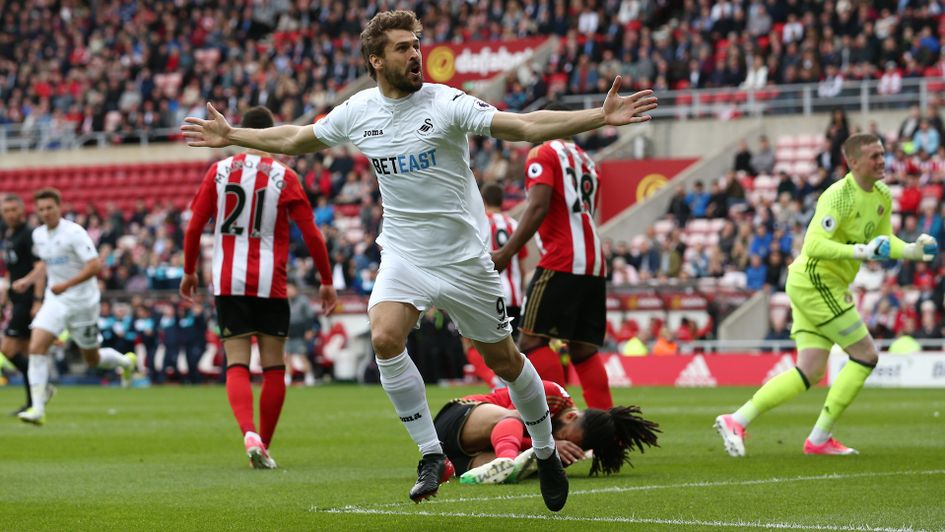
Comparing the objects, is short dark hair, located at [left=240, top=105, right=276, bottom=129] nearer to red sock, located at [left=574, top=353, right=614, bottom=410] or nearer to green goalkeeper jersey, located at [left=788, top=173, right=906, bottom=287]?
red sock, located at [left=574, top=353, right=614, bottom=410]

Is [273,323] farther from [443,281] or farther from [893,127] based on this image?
[893,127]

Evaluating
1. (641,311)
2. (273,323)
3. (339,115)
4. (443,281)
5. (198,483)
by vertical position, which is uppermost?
(339,115)

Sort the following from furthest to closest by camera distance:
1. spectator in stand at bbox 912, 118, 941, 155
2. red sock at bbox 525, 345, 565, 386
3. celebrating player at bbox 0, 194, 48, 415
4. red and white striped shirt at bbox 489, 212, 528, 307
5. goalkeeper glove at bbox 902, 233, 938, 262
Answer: spectator in stand at bbox 912, 118, 941, 155 → celebrating player at bbox 0, 194, 48, 415 → red and white striped shirt at bbox 489, 212, 528, 307 → red sock at bbox 525, 345, 565, 386 → goalkeeper glove at bbox 902, 233, 938, 262

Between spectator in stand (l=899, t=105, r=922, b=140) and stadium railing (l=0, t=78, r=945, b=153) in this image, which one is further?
stadium railing (l=0, t=78, r=945, b=153)

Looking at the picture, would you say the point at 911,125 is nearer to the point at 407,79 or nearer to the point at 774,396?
the point at 774,396

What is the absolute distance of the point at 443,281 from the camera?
748 centimetres

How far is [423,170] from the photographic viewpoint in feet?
24.4

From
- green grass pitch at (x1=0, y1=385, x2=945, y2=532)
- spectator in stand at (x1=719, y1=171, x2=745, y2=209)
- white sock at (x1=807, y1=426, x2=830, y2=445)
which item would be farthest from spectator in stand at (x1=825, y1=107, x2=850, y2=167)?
white sock at (x1=807, y1=426, x2=830, y2=445)

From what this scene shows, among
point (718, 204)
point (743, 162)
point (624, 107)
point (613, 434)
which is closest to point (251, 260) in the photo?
point (613, 434)

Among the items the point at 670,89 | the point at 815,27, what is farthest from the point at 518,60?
the point at 815,27

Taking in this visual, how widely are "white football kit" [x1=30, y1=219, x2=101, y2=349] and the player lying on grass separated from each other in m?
7.41

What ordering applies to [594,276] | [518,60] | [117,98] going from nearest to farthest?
1. [594,276]
2. [518,60]
3. [117,98]

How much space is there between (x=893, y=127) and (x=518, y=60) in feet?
35.9

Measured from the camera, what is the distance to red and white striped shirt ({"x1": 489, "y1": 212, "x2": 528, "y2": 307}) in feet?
45.5
